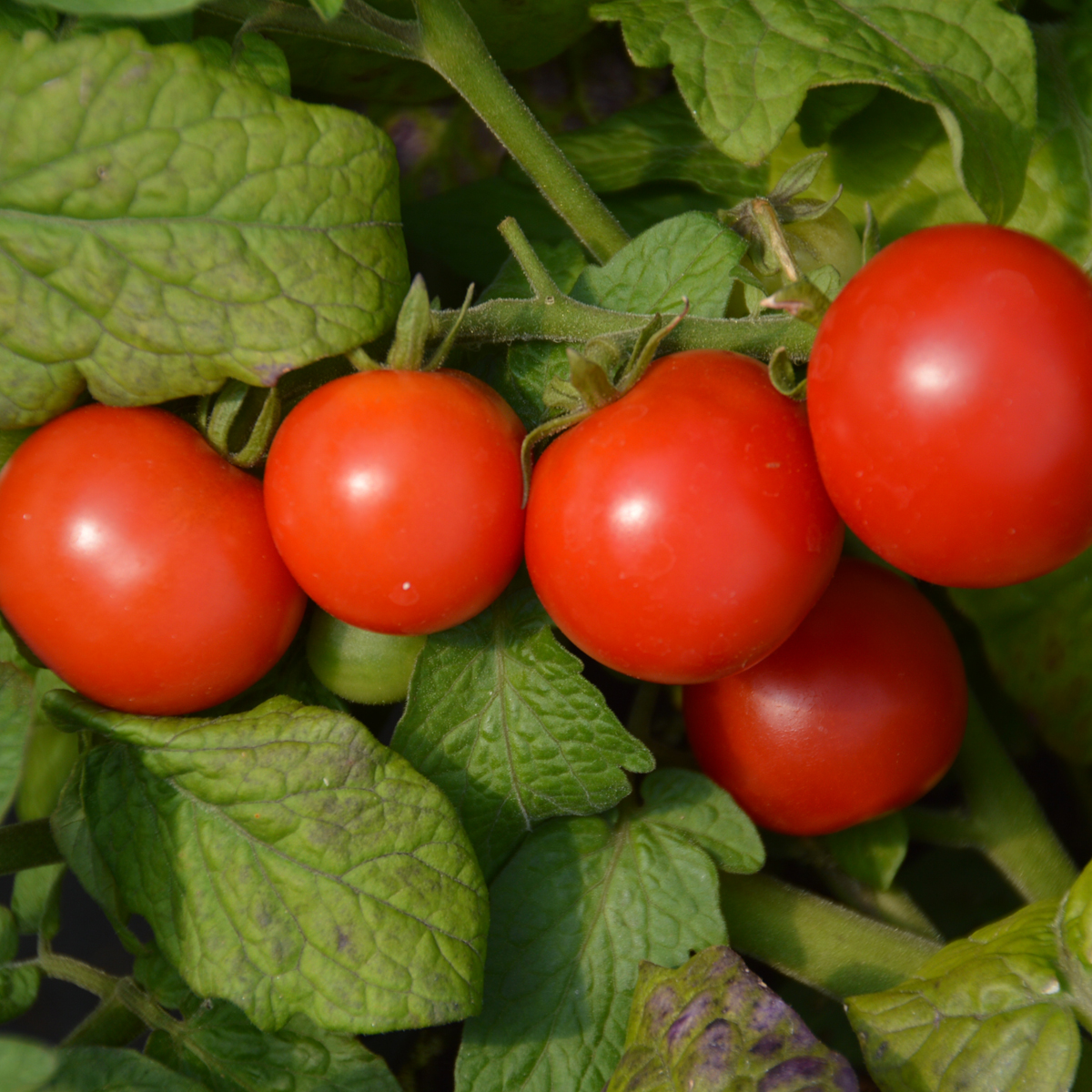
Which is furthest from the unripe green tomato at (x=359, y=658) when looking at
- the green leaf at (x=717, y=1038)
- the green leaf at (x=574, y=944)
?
the green leaf at (x=717, y=1038)

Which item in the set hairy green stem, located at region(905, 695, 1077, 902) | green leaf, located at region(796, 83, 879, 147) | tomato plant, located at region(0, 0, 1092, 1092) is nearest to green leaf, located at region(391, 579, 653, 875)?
tomato plant, located at region(0, 0, 1092, 1092)

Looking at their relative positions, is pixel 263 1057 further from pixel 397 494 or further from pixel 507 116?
pixel 507 116

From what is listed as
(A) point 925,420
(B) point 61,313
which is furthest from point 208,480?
(A) point 925,420

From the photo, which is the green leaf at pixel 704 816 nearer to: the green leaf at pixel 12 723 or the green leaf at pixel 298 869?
the green leaf at pixel 298 869

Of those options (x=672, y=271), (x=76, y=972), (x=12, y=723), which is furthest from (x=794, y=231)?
(x=76, y=972)

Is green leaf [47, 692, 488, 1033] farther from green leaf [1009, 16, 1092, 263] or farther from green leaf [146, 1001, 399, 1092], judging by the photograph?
green leaf [1009, 16, 1092, 263]

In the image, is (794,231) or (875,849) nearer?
(794,231)

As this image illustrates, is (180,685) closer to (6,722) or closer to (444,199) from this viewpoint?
(6,722)
